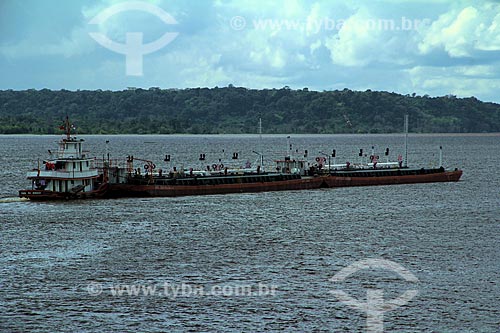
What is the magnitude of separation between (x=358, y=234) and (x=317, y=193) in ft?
128

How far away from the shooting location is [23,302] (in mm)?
45156

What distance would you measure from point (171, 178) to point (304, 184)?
73.2 ft

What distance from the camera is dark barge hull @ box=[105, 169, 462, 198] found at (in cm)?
9781

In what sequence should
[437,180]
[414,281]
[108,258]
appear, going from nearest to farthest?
[414,281], [108,258], [437,180]

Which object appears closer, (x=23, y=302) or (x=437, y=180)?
(x=23, y=302)

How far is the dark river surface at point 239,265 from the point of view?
139ft

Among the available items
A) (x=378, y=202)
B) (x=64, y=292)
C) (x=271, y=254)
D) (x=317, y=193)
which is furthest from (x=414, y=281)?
(x=317, y=193)

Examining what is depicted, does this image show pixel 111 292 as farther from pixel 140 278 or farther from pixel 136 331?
pixel 136 331

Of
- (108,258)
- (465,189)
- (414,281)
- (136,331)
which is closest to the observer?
(136,331)
